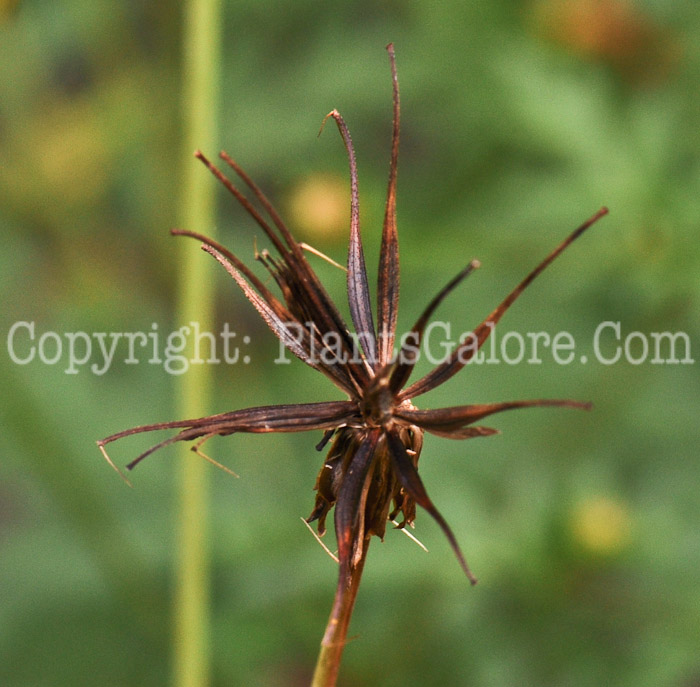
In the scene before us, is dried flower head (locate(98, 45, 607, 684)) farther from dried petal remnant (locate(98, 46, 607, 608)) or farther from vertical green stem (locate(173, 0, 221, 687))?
vertical green stem (locate(173, 0, 221, 687))

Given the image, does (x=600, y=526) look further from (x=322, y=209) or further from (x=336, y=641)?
(x=336, y=641)

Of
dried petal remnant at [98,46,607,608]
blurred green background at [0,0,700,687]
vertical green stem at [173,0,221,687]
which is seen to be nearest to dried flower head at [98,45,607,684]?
dried petal remnant at [98,46,607,608]

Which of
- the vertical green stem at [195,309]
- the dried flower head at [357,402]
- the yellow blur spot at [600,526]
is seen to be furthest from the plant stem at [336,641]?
the yellow blur spot at [600,526]

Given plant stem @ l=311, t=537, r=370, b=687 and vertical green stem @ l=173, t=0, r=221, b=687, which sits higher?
vertical green stem @ l=173, t=0, r=221, b=687

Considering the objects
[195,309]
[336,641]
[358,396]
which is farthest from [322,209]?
[336,641]

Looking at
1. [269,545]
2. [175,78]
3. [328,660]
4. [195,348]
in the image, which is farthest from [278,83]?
[328,660]

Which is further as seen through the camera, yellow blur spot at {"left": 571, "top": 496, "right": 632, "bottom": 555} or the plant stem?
yellow blur spot at {"left": 571, "top": 496, "right": 632, "bottom": 555}
